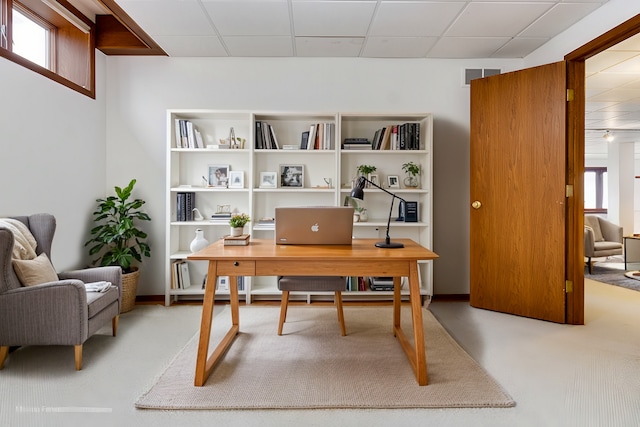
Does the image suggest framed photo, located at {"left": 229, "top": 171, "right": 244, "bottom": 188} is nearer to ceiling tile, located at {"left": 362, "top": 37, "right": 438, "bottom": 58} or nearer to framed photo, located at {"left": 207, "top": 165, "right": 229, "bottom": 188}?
framed photo, located at {"left": 207, "top": 165, "right": 229, "bottom": 188}

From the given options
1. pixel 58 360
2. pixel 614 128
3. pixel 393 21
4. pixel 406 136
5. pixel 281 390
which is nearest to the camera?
pixel 281 390

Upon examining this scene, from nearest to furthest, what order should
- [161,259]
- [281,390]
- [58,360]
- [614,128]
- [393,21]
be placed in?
[281,390] < [58,360] < [393,21] < [161,259] < [614,128]

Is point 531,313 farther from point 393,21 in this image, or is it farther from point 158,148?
point 158,148

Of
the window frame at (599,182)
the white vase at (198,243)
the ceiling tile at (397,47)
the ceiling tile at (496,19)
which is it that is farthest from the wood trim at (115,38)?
the window frame at (599,182)

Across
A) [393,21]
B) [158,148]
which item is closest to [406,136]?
[393,21]

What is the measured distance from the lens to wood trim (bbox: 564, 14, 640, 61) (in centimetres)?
258

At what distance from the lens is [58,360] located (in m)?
2.42

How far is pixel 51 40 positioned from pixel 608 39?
4553mm

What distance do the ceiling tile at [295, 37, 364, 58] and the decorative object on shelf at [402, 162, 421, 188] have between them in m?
1.27

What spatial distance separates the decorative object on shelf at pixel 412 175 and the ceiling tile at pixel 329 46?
127 centimetres

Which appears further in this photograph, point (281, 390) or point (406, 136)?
point (406, 136)

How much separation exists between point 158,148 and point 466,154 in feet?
10.7

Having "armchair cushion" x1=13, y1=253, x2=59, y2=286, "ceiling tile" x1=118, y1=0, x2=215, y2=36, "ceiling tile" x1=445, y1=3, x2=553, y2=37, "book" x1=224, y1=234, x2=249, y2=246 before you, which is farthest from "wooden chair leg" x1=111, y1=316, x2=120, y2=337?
"ceiling tile" x1=445, y1=3, x2=553, y2=37

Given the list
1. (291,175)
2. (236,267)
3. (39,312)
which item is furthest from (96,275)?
(291,175)
